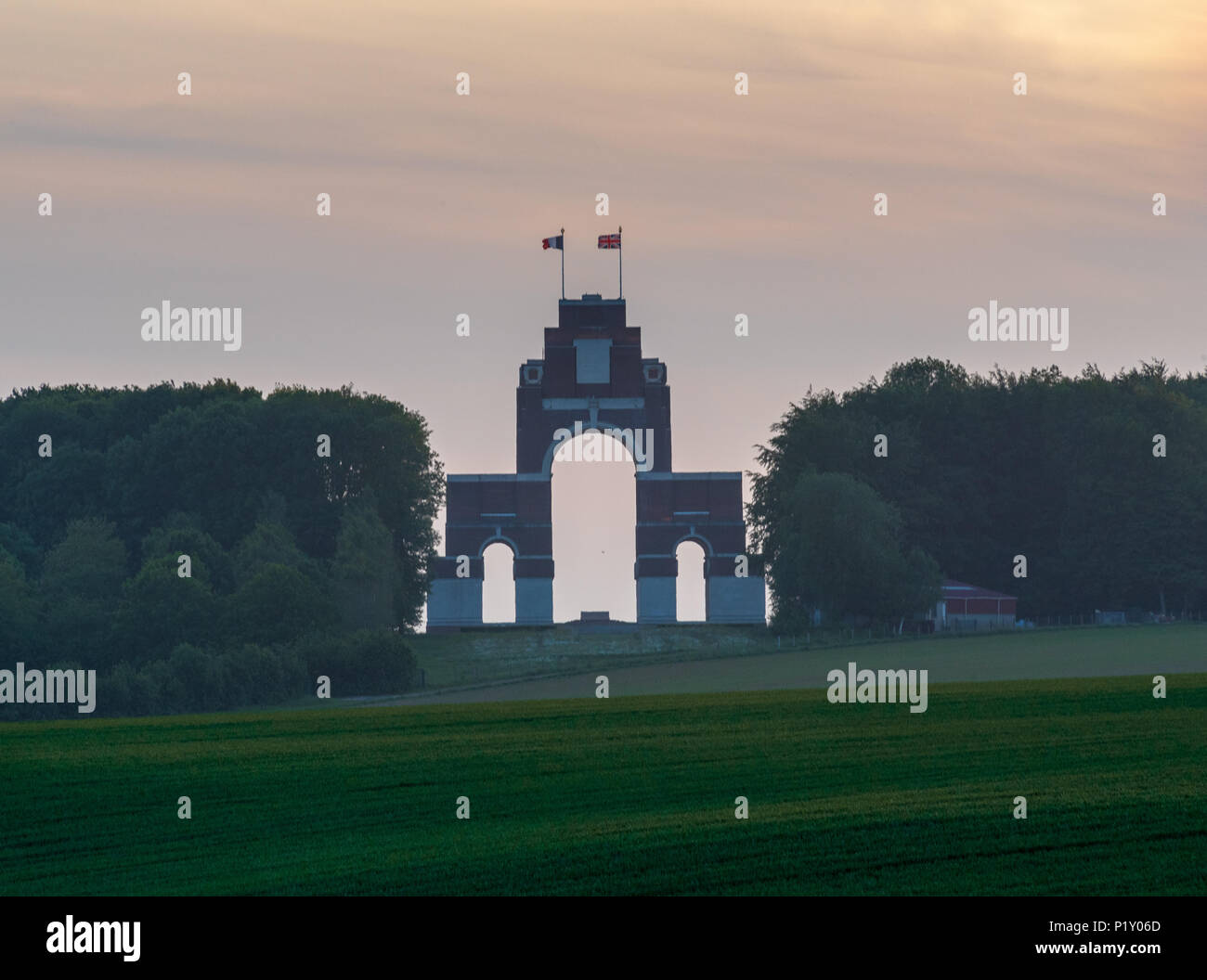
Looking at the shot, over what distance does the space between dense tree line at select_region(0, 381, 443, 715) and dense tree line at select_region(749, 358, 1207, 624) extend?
58.8 feet

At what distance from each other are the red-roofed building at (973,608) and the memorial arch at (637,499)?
28.2 ft

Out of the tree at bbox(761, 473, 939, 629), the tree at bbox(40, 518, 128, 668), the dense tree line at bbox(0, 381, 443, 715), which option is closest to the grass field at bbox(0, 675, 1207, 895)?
the dense tree line at bbox(0, 381, 443, 715)

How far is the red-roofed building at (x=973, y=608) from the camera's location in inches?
3620

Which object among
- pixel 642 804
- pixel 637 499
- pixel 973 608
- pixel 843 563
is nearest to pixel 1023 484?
pixel 973 608

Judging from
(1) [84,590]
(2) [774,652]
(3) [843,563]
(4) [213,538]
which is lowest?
(2) [774,652]

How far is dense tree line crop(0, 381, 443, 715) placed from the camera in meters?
70.5

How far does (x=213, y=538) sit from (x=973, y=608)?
113 feet

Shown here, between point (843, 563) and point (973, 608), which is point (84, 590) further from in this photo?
→ point (973, 608)

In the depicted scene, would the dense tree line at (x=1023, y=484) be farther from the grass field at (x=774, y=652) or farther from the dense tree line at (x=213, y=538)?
the dense tree line at (x=213, y=538)

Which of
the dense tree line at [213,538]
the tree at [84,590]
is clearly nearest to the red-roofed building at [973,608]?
the dense tree line at [213,538]

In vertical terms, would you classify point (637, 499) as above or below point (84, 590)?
above

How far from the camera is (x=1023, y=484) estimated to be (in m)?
103
